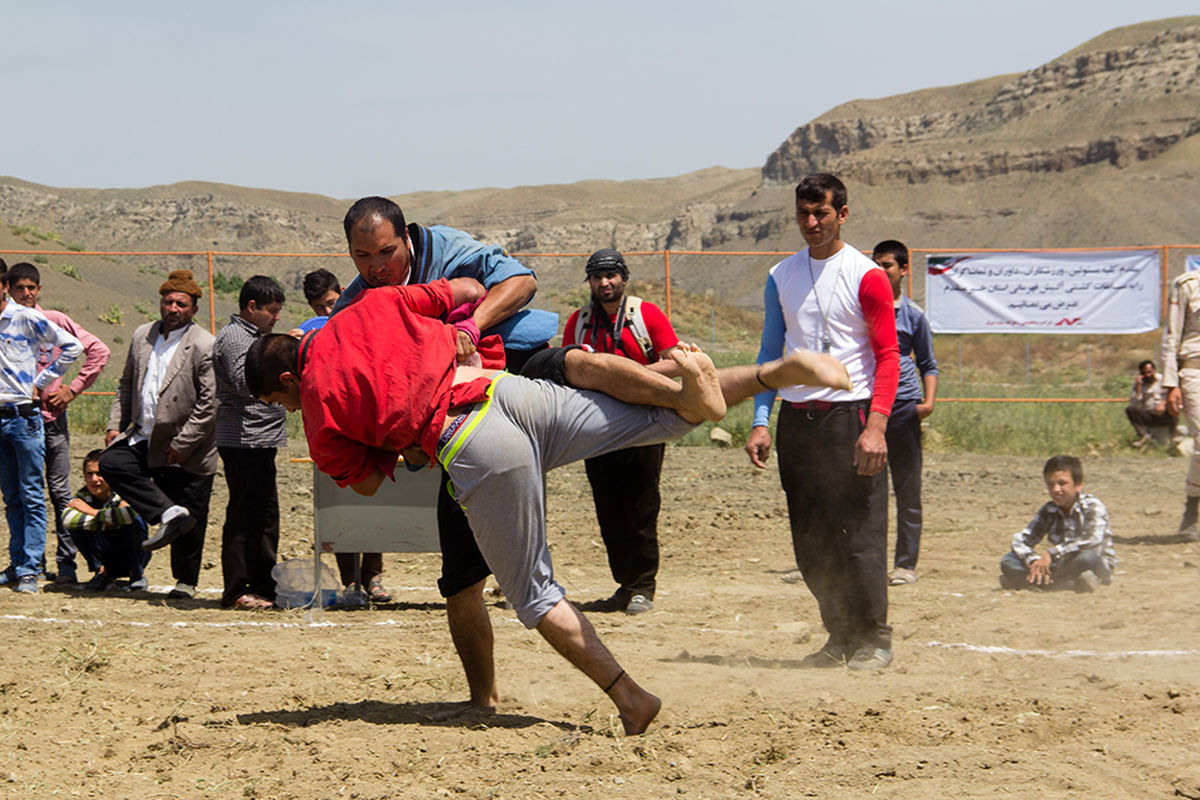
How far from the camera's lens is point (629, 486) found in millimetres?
7492

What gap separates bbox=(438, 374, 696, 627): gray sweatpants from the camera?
13.6ft

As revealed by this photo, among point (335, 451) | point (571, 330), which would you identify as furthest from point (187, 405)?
→ point (335, 451)

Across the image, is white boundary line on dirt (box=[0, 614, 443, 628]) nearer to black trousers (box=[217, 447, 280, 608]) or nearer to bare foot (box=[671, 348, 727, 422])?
black trousers (box=[217, 447, 280, 608])

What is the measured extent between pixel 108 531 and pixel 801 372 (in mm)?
5842

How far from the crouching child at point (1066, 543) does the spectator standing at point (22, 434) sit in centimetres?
646

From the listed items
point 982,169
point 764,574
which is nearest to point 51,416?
point 764,574

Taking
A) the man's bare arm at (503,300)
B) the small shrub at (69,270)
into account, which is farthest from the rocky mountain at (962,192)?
the man's bare arm at (503,300)

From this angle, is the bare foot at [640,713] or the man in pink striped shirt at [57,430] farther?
the man in pink striped shirt at [57,430]

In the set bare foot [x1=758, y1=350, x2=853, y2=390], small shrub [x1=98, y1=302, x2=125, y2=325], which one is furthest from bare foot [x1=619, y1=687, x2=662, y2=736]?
small shrub [x1=98, y1=302, x2=125, y2=325]

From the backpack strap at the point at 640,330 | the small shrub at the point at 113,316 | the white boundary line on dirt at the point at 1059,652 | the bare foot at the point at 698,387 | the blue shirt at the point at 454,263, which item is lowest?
the white boundary line on dirt at the point at 1059,652

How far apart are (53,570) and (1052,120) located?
112 meters

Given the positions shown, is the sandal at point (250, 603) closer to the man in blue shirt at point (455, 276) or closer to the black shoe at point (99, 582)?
the black shoe at point (99, 582)

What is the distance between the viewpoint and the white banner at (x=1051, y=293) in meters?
16.0

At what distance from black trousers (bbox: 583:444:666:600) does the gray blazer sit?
2.55 m
